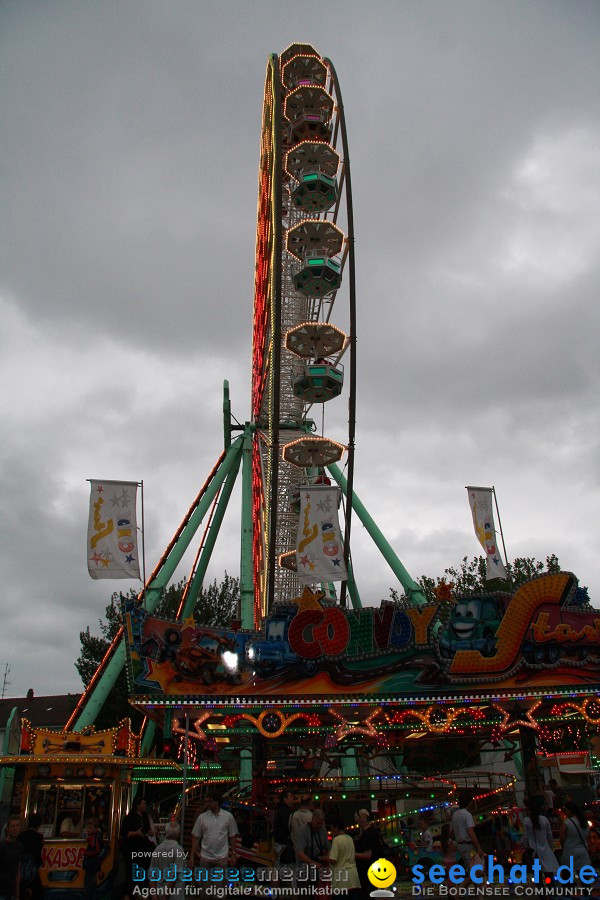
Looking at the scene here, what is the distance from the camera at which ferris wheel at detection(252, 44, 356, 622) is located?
2123 centimetres

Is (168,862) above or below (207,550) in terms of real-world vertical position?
below

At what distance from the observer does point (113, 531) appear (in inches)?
580

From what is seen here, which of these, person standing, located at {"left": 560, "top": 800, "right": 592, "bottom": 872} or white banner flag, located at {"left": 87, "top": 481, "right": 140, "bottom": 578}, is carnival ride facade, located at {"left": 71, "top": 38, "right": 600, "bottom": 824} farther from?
person standing, located at {"left": 560, "top": 800, "right": 592, "bottom": 872}

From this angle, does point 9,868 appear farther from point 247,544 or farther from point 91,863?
point 247,544

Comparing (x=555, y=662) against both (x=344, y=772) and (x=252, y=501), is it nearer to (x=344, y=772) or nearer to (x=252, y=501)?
(x=344, y=772)

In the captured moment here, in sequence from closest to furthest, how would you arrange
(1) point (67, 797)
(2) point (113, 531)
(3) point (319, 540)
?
(1) point (67, 797), (2) point (113, 531), (3) point (319, 540)

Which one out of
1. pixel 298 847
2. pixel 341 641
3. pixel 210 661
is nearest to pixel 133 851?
pixel 298 847

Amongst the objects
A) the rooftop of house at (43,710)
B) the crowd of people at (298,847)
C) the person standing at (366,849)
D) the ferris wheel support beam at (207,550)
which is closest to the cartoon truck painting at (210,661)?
the crowd of people at (298,847)

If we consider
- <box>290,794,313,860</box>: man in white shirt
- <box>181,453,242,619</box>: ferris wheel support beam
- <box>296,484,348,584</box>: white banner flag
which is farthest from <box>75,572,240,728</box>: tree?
<box>290,794,313,860</box>: man in white shirt

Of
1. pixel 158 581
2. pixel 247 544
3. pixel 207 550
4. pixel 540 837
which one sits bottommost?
pixel 540 837

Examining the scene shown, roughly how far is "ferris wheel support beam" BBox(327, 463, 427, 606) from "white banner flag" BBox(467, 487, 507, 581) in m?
3.46

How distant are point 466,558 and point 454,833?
86.2ft

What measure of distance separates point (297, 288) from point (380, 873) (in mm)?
17483

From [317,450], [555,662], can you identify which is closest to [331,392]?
[317,450]
